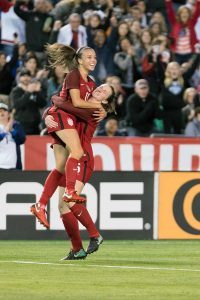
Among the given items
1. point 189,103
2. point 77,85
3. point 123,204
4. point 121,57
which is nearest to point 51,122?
point 77,85

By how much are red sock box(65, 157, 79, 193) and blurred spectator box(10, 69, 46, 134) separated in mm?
9033

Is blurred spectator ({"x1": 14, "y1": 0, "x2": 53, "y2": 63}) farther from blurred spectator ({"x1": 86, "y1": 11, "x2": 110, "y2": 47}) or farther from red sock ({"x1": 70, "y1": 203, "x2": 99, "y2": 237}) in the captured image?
red sock ({"x1": 70, "y1": 203, "x2": 99, "y2": 237})

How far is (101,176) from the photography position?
1764 cm

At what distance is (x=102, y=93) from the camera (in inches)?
523

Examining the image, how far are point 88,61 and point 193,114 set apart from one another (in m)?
9.74

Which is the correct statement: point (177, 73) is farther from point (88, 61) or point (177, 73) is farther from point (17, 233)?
point (88, 61)

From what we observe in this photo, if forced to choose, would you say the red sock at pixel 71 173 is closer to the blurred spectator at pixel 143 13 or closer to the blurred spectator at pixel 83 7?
the blurred spectator at pixel 83 7

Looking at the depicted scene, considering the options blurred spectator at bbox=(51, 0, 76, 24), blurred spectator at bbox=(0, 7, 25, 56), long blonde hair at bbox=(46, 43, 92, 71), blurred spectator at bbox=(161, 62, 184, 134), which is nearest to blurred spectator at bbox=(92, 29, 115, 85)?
blurred spectator at bbox=(51, 0, 76, 24)

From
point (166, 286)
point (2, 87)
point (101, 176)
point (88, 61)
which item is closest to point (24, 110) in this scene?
point (2, 87)

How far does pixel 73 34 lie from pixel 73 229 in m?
10.9

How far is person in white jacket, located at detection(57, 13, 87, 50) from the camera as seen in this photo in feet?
77.2

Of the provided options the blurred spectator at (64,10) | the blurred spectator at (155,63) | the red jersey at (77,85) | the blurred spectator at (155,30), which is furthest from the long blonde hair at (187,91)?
the red jersey at (77,85)

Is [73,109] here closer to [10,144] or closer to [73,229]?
[73,229]

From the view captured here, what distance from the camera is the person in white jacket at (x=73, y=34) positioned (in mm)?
23516
